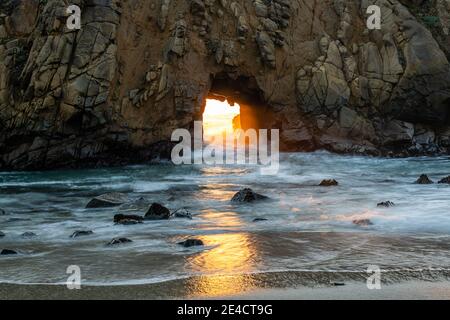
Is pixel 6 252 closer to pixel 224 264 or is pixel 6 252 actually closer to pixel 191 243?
pixel 191 243

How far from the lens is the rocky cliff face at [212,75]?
20.4 m

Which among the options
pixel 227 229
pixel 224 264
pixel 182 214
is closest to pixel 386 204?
pixel 227 229

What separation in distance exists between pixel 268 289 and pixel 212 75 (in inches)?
729

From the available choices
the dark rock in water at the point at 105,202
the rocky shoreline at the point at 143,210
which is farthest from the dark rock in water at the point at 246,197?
the dark rock in water at the point at 105,202

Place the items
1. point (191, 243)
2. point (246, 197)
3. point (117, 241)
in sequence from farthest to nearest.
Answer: point (246, 197) < point (117, 241) < point (191, 243)

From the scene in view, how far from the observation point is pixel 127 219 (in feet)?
31.5

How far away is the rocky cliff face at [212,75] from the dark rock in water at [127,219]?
11.4 m

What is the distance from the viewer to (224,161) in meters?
23.9

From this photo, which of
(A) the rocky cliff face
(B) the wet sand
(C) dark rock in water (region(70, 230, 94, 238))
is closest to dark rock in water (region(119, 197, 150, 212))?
(C) dark rock in water (region(70, 230, 94, 238))

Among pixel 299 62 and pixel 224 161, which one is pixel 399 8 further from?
pixel 224 161

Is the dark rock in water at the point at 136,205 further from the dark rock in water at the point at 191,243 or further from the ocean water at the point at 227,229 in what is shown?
the dark rock in water at the point at 191,243

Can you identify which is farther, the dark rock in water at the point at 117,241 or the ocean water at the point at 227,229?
the dark rock in water at the point at 117,241

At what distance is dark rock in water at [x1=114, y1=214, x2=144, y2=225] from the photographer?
9469mm

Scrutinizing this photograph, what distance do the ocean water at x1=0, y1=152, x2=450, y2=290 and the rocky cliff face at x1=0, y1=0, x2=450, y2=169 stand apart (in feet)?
13.6
